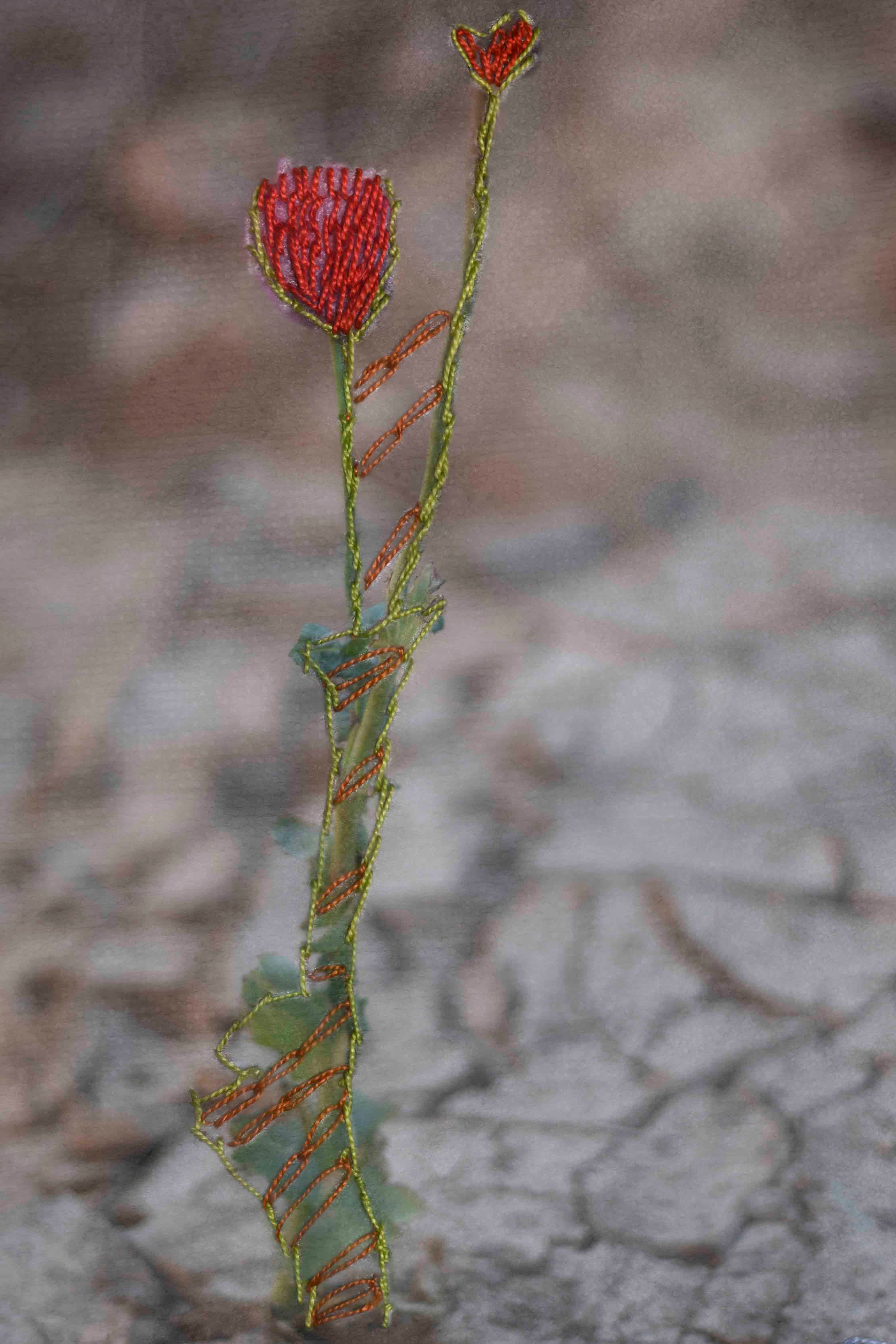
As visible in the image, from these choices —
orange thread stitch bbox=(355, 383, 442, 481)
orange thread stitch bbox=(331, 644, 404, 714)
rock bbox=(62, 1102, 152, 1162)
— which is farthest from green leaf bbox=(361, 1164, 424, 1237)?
orange thread stitch bbox=(355, 383, 442, 481)

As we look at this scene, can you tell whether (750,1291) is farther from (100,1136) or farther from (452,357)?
(452,357)

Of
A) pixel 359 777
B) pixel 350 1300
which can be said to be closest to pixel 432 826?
pixel 359 777

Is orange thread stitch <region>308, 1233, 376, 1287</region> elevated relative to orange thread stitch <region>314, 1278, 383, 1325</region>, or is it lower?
elevated

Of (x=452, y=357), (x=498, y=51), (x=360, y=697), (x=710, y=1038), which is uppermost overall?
(x=498, y=51)

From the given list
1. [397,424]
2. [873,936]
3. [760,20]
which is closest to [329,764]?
[397,424]

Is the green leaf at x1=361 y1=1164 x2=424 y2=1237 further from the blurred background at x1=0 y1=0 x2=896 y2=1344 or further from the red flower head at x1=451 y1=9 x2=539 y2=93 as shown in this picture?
the red flower head at x1=451 y1=9 x2=539 y2=93

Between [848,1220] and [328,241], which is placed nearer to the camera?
[328,241]

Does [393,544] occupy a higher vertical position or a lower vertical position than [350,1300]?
higher

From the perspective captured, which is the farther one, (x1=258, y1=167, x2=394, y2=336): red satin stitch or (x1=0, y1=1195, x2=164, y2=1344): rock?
(x1=0, y1=1195, x2=164, y2=1344): rock
